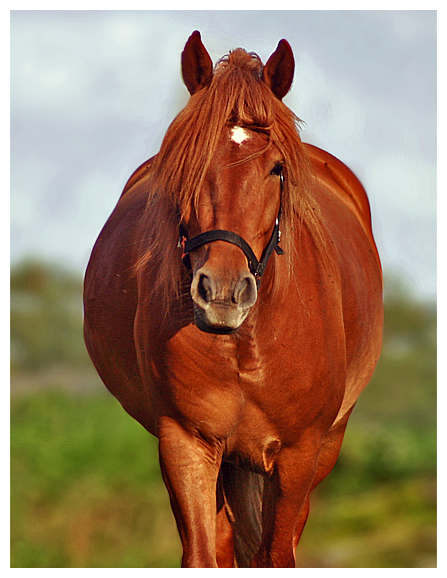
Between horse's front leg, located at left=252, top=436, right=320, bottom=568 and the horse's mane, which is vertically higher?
the horse's mane

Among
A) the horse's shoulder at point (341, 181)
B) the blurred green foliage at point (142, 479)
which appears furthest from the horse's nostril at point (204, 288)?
the blurred green foliage at point (142, 479)

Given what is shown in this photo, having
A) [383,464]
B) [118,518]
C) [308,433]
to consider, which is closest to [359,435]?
[383,464]

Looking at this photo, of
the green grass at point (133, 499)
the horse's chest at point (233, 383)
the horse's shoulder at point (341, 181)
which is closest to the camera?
the horse's chest at point (233, 383)

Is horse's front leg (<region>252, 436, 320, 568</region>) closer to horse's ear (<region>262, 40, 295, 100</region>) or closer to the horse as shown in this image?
the horse

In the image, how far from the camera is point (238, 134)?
8.48ft

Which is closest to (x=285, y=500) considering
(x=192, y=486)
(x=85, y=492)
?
(x=192, y=486)

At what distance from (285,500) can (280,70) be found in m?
1.70

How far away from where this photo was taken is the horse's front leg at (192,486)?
294 centimetres

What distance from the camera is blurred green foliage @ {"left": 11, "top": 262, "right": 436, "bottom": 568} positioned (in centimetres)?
991

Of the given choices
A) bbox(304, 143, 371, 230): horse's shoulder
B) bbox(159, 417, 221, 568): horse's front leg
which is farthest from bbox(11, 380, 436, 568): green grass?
bbox(159, 417, 221, 568): horse's front leg

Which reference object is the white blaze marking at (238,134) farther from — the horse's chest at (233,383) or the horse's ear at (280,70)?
the horse's chest at (233,383)

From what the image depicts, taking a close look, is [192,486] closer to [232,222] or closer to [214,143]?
[232,222]

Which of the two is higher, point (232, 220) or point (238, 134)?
point (238, 134)

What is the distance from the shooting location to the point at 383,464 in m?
12.3
